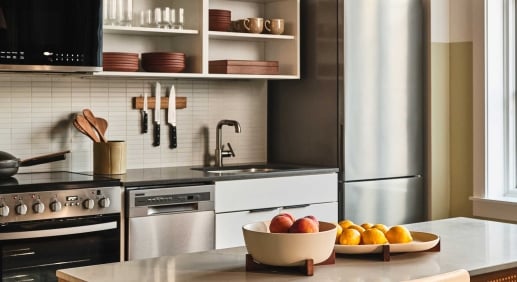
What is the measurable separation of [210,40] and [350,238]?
114 inches

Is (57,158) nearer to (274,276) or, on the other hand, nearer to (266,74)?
(266,74)

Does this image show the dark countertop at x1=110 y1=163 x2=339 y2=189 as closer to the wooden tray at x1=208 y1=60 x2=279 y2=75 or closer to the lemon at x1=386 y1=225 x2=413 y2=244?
the wooden tray at x1=208 y1=60 x2=279 y2=75

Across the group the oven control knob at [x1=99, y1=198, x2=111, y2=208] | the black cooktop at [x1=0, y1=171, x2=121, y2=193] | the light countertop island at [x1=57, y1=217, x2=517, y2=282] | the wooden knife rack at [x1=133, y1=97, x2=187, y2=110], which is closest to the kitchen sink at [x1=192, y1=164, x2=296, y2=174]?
the wooden knife rack at [x1=133, y1=97, x2=187, y2=110]

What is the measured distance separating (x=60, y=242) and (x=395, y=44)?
2.60m

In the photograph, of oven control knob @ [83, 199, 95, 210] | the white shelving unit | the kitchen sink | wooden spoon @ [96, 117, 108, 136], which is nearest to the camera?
oven control knob @ [83, 199, 95, 210]

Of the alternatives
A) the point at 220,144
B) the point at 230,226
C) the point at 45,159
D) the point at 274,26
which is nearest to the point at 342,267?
the point at 230,226

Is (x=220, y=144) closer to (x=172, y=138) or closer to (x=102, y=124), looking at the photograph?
(x=172, y=138)

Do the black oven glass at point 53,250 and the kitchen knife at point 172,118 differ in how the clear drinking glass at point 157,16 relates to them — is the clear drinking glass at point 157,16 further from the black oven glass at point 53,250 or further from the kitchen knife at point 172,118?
the black oven glass at point 53,250

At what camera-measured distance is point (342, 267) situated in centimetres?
249

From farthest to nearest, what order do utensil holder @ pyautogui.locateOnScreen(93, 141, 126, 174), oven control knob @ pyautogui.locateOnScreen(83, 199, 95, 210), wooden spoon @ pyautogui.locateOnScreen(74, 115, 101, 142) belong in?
wooden spoon @ pyautogui.locateOnScreen(74, 115, 101, 142)
utensil holder @ pyautogui.locateOnScreen(93, 141, 126, 174)
oven control knob @ pyautogui.locateOnScreen(83, 199, 95, 210)

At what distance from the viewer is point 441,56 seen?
→ 5.61 m

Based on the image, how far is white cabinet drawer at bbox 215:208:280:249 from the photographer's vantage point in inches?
179

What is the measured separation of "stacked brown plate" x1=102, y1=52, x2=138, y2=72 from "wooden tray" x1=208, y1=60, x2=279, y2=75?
23.8 inches

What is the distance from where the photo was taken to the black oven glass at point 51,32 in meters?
4.05
